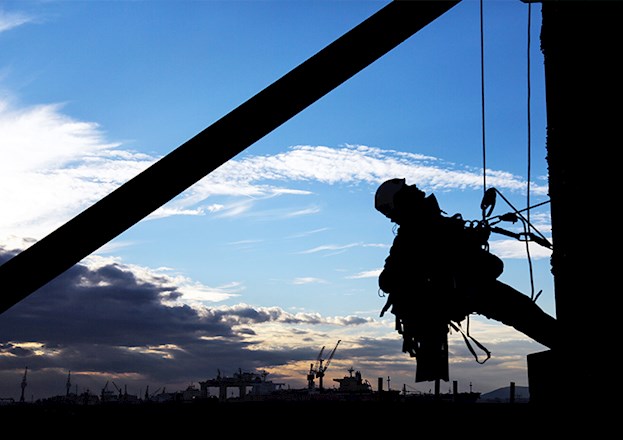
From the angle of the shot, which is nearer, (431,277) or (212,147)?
(212,147)

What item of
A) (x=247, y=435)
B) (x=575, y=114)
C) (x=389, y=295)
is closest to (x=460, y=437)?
(x=247, y=435)

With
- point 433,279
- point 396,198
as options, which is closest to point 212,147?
point 396,198

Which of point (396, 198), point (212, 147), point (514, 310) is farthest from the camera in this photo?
point (514, 310)

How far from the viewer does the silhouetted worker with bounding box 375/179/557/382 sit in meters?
5.19

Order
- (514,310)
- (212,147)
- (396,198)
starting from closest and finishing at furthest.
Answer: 1. (212,147)
2. (396,198)
3. (514,310)

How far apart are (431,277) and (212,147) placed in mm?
3566

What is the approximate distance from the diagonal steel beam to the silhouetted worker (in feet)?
10.0

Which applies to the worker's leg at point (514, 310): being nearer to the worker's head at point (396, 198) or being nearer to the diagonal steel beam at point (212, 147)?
the worker's head at point (396, 198)

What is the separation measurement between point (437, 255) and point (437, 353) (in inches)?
33.9

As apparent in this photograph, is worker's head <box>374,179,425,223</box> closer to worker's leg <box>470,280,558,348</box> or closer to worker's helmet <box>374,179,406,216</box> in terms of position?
worker's helmet <box>374,179,406,216</box>

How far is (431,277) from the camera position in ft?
18.1

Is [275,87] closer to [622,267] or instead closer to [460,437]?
[622,267]

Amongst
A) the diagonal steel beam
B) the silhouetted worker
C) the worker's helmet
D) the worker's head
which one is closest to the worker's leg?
the silhouetted worker

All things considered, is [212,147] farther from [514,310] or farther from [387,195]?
[514,310]
